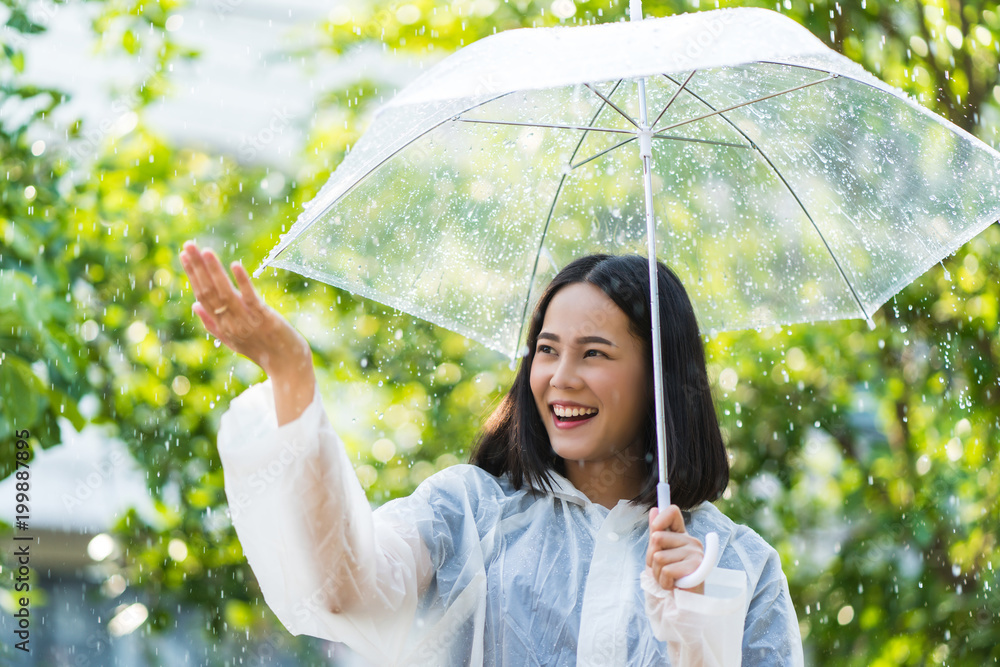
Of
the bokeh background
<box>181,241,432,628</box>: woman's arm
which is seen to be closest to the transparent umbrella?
<box>181,241,432,628</box>: woman's arm

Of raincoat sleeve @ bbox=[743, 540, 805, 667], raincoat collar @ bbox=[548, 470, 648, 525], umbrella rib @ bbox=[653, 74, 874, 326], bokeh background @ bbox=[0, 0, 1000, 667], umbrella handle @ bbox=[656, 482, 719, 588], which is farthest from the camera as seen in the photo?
bokeh background @ bbox=[0, 0, 1000, 667]

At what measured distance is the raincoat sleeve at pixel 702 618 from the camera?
4.12 ft

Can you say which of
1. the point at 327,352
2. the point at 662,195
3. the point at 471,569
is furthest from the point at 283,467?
the point at 327,352

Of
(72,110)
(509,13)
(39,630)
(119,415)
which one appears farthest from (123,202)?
(39,630)

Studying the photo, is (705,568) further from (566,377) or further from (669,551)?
(566,377)

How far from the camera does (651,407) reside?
1.62 metres

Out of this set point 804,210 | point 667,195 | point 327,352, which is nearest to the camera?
point 804,210

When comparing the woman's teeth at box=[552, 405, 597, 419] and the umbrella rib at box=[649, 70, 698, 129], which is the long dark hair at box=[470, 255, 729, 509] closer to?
the woman's teeth at box=[552, 405, 597, 419]

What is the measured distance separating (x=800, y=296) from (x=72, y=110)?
76.4 inches

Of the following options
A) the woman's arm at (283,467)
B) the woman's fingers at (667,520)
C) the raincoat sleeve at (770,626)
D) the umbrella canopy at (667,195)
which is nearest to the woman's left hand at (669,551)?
the woman's fingers at (667,520)

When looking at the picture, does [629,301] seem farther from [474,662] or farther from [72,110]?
[72,110]

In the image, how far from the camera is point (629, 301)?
5.26 ft

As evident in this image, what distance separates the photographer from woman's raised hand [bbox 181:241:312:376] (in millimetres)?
1095

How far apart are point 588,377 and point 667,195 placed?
0.48 meters
